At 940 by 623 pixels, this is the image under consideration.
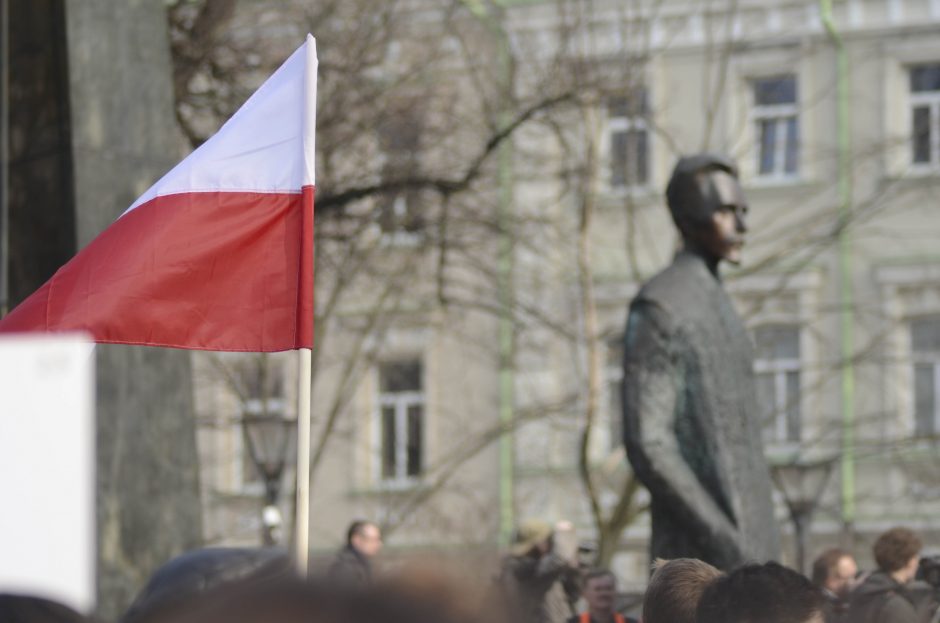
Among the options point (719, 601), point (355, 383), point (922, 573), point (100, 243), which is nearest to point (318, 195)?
point (355, 383)

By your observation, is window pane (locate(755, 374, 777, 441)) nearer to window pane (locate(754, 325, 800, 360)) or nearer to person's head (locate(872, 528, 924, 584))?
window pane (locate(754, 325, 800, 360))

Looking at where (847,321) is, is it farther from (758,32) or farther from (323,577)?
(323,577)

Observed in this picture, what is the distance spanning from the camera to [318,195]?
53.0 feet

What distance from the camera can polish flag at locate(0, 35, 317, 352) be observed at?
16.9 ft

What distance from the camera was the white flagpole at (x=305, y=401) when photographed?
4242 millimetres

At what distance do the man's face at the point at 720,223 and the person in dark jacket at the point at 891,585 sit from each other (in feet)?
4.42

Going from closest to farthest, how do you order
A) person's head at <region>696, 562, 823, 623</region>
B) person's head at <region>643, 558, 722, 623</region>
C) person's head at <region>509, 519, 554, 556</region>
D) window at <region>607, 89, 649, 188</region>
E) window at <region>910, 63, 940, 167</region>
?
person's head at <region>696, 562, 823, 623</region>
person's head at <region>643, 558, 722, 623</region>
person's head at <region>509, 519, 554, 556</region>
window at <region>607, 89, 649, 188</region>
window at <region>910, 63, 940, 167</region>

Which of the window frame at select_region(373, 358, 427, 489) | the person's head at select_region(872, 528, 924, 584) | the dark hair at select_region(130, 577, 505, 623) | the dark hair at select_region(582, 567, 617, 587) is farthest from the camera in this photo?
the window frame at select_region(373, 358, 427, 489)

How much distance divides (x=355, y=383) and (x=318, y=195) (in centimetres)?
707

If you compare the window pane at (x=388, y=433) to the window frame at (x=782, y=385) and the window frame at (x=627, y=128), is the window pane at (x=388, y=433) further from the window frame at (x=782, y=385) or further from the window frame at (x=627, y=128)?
the window frame at (x=627, y=128)

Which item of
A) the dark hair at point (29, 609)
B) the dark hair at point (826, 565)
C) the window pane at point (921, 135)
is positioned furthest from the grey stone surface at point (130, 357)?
the window pane at point (921, 135)

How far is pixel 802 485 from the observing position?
18.7 m

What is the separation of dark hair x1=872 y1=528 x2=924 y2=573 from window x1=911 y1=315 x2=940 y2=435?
1958 centimetres

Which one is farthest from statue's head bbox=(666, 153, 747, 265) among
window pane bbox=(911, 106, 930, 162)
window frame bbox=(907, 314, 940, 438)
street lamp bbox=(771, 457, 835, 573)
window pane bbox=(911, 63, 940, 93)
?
window pane bbox=(911, 63, 940, 93)
